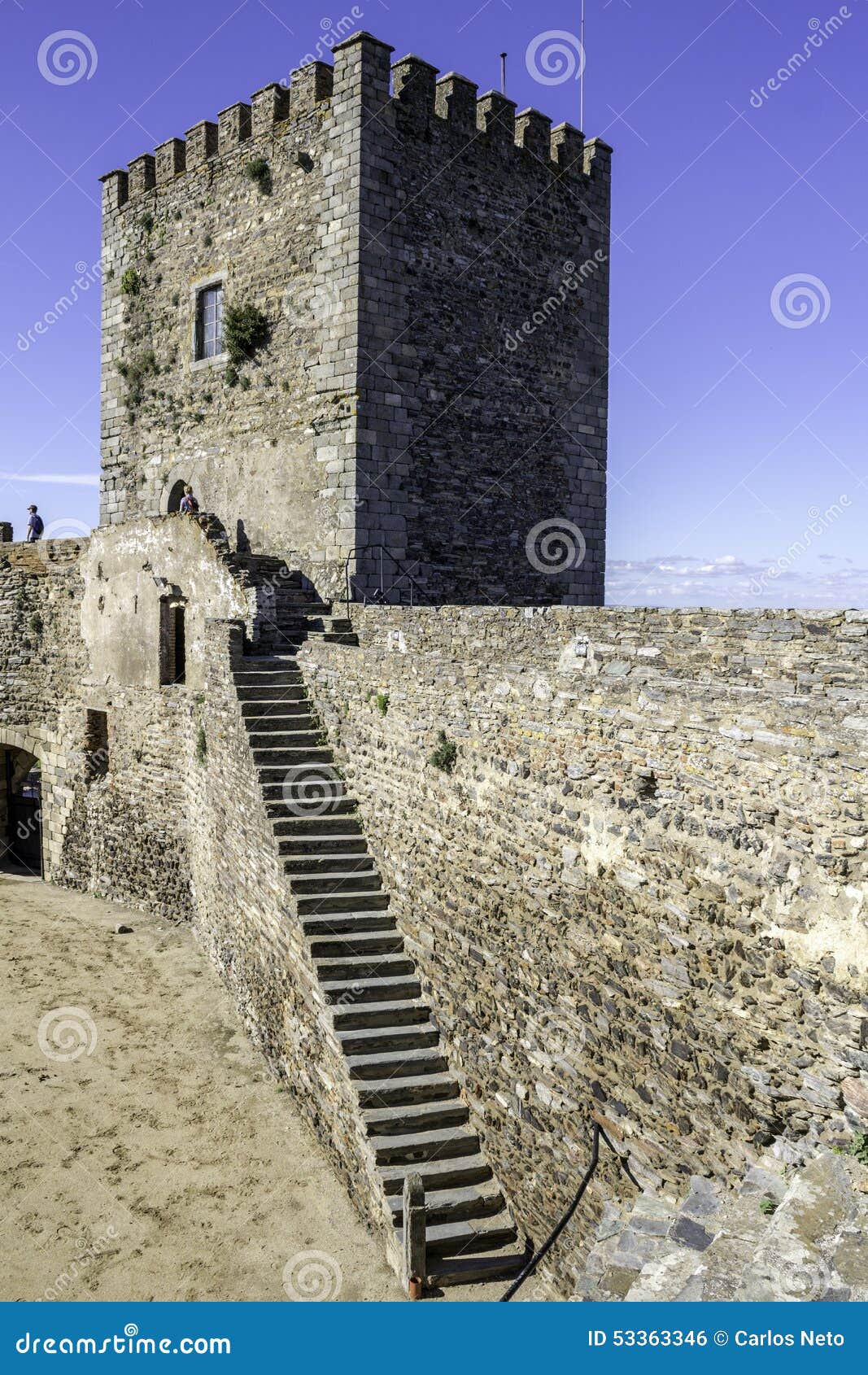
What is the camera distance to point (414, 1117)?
8258 millimetres

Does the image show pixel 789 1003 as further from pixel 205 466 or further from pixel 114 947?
pixel 205 466

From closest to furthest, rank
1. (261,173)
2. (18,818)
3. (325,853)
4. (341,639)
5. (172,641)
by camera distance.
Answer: (325,853), (341,639), (261,173), (172,641), (18,818)

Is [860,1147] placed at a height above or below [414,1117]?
above

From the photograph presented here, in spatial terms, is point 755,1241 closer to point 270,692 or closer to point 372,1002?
point 372,1002

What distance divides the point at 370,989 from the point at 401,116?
453 inches

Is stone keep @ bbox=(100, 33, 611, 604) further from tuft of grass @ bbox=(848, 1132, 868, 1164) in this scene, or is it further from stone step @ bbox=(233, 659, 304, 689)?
tuft of grass @ bbox=(848, 1132, 868, 1164)

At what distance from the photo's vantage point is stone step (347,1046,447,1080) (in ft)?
27.8

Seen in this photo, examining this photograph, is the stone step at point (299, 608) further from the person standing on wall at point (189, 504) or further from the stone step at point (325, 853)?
the stone step at point (325, 853)

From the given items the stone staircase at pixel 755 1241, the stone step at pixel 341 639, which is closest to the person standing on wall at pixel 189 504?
the stone step at pixel 341 639

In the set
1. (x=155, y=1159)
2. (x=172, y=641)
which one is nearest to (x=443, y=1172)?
(x=155, y=1159)

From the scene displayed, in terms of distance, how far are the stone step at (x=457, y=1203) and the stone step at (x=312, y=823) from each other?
3676 millimetres

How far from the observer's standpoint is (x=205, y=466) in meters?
15.9
